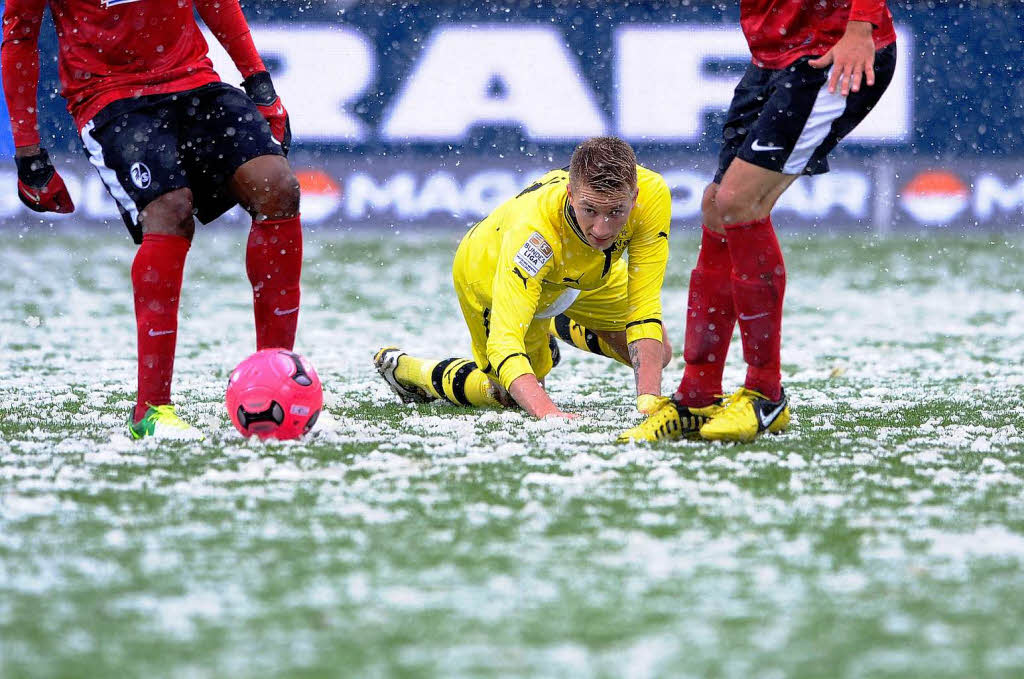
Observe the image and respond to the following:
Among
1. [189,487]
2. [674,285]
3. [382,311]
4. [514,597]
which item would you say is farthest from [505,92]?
[514,597]

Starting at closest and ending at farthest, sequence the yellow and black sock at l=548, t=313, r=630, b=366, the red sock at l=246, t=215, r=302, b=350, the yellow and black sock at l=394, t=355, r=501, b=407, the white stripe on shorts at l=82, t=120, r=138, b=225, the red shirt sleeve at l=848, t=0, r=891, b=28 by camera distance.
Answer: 1. the red shirt sleeve at l=848, t=0, r=891, b=28
2. the white stripe on shorts at l=82, t=120, r=138, b=225
3. the red sock at l=246, t=215, r=302, b=350
4. the yellow and black sock at l=394, t=355, r=501, b=407
5. the yellow and black sock at l=548, t=313, r=630, b=366

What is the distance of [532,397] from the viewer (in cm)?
398

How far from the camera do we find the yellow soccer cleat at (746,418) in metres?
3.65

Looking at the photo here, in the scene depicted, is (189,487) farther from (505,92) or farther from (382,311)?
(505,92)

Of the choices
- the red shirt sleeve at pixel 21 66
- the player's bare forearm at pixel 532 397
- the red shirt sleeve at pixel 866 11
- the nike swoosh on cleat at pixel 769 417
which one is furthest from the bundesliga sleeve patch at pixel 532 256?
the red shirt sleeve at pixel 21 66

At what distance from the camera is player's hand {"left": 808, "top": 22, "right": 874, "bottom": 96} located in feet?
11.4

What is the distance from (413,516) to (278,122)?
6.45 feet

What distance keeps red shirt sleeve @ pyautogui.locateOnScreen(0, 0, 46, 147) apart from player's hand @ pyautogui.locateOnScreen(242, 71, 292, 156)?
2.10ft

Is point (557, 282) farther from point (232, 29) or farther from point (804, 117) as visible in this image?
point (232, 29)

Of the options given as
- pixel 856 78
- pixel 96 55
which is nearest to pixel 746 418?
pixel 856 78

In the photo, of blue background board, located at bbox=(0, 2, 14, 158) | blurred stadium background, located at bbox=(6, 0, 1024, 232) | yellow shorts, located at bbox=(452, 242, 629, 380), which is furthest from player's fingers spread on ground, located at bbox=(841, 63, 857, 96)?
blue background board, located at bbox=(0, 2, 14, 158)

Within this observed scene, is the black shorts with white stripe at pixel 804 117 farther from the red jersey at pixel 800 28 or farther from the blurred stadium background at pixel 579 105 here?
the blurred stadium background at pixel 579 105

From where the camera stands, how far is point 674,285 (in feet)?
31.0

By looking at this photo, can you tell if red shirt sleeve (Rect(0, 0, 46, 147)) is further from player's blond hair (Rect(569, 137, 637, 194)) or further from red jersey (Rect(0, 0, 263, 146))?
player's blond hair (Rect(569, 137, 637, 194))
